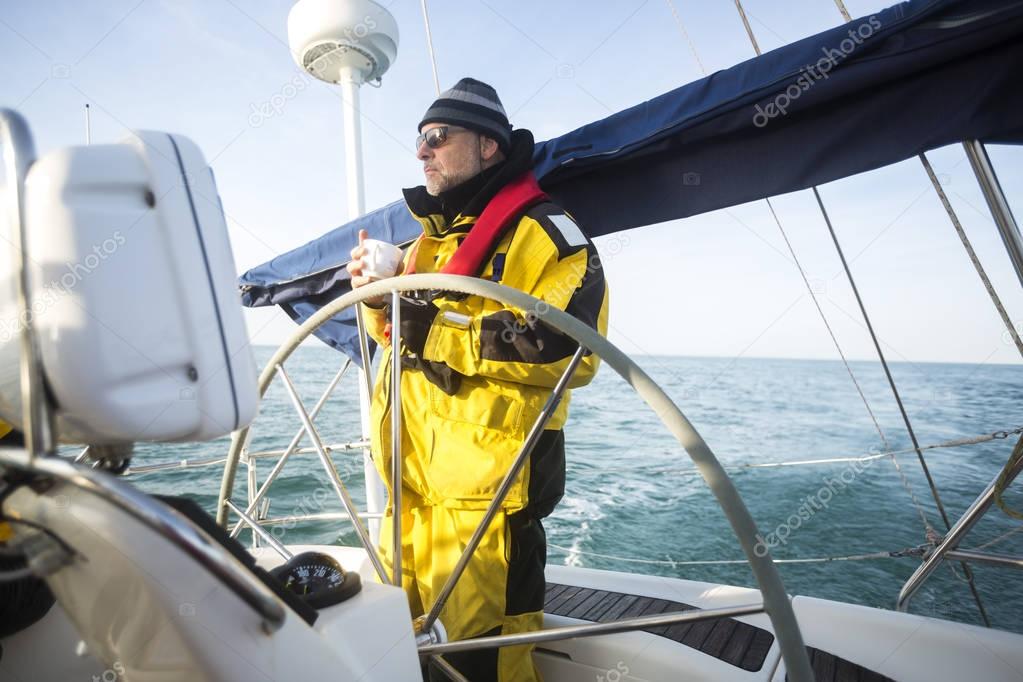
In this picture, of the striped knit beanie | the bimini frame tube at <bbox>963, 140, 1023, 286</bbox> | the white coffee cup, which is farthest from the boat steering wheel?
the bimini frame tube at <bbox>963, 140, 1023, 286</bbox>

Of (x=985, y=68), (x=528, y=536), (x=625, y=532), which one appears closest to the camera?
(x=985, y=68)

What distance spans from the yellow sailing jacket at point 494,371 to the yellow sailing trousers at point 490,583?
0.24 feet

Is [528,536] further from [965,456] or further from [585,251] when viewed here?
[965,456]

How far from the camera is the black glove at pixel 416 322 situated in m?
1.19

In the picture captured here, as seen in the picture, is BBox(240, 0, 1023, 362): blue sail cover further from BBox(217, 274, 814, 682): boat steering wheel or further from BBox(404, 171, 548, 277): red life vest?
BBox(217, 274, 814, 682): boat steering wheel

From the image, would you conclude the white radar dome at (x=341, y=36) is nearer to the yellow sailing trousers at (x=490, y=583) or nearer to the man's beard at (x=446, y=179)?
the man's beard at (x=446, y=179)

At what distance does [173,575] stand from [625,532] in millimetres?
4751

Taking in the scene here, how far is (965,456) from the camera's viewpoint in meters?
7.66

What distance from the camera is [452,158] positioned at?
1.45 m

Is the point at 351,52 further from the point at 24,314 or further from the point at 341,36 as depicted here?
the point at 24,314

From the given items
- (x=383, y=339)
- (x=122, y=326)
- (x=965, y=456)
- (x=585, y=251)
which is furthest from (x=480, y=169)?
(x=965, y=456)

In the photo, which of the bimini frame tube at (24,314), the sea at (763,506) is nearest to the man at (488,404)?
the bimini frame tube at (24,314)

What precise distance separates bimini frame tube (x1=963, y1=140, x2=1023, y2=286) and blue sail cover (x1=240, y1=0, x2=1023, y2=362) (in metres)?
0.03

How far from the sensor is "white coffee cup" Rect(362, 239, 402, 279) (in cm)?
122
